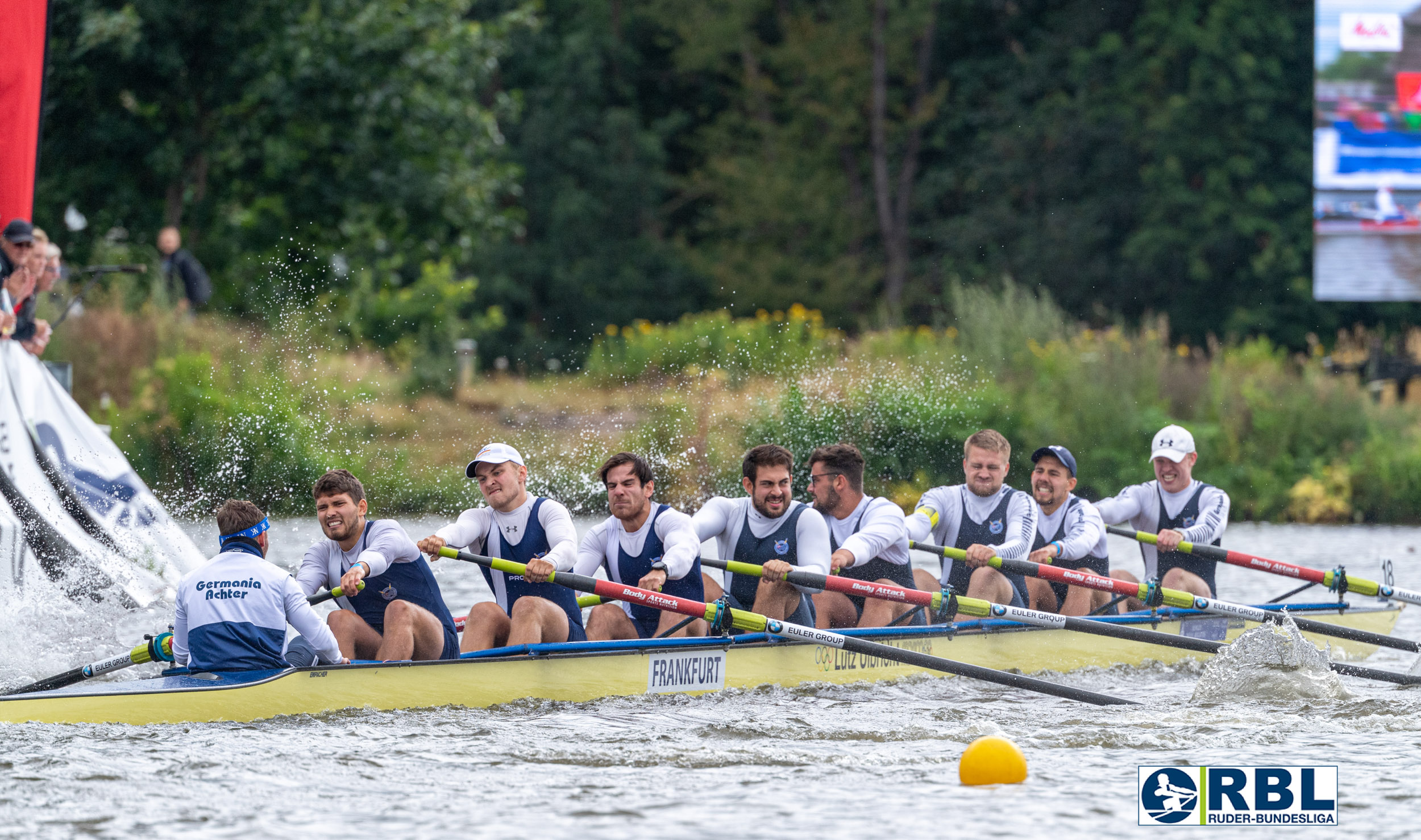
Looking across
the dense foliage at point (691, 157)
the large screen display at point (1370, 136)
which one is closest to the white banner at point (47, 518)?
the dense foliage at point (691, 157)

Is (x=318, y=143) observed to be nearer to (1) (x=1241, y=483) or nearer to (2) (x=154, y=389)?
(2) (x=154, y=389)

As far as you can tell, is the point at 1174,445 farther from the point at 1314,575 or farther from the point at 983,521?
the point at 983,521

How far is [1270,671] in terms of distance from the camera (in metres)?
Answer: 8.69

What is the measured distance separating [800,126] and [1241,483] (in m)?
19.2

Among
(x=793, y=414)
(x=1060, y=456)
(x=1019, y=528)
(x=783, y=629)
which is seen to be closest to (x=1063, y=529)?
(x=1060, y=456)

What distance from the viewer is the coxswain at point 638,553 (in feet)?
27.3

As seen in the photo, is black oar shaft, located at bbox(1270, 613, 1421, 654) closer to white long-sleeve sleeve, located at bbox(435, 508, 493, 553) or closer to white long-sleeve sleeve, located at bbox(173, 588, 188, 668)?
white long-sleeve sleeve, located at bbox(435, 508, 493, 553)

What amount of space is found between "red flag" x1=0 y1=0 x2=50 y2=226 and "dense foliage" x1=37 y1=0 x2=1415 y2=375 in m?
9.33

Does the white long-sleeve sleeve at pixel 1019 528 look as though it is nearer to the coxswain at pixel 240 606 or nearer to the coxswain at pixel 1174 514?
the coxswain at pixel 1174 514

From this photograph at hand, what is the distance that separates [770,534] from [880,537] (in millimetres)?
596

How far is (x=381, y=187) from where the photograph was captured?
21328mm

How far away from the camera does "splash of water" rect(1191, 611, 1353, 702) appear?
336 inches

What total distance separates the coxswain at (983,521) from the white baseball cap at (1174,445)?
111 centimetres

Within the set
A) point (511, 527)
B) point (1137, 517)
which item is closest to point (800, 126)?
point (1137, 517)
